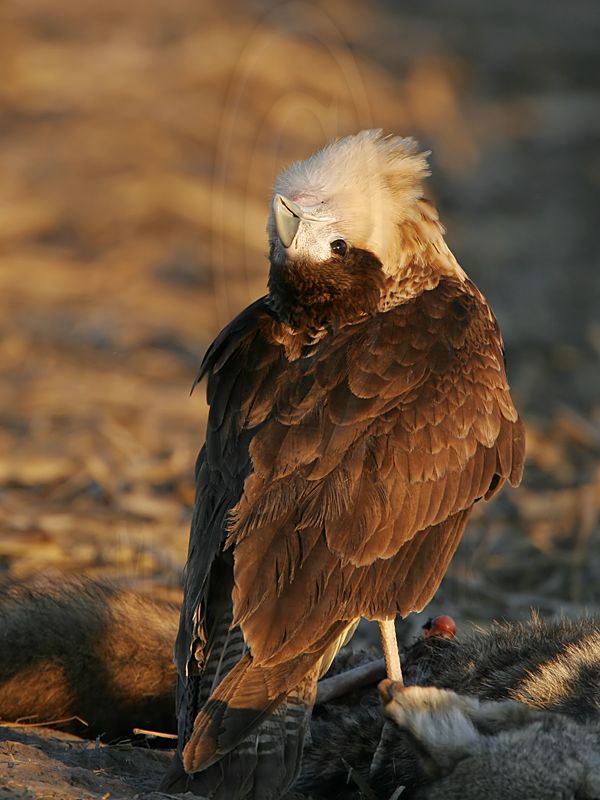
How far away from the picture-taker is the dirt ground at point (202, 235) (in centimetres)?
738

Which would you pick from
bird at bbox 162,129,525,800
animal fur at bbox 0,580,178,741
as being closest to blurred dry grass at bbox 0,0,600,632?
animal fur at bbox 0,580,178,741

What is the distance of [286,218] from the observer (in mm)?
4641

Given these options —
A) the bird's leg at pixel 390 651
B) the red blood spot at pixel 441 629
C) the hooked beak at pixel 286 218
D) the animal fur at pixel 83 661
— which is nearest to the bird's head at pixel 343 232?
the hooked beak at pixel 286 218

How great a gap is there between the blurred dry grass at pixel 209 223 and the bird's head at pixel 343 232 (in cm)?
149

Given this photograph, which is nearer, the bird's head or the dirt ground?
the bird's head

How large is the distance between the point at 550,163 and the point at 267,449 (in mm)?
9589

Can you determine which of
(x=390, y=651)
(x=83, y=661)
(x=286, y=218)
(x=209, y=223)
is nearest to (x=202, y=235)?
(x=209, y=223)

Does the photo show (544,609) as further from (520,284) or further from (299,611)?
(520,284)

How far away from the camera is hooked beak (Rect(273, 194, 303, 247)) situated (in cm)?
463

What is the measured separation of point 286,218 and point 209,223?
6813mm

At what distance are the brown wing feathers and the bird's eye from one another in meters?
0.23

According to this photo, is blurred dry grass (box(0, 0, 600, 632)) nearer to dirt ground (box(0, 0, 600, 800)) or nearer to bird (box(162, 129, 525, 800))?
dirt ground (box(0, 0, 600, 800))

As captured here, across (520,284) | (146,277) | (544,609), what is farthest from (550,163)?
(544,609)

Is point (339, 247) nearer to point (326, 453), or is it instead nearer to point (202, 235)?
point (326, 453)
